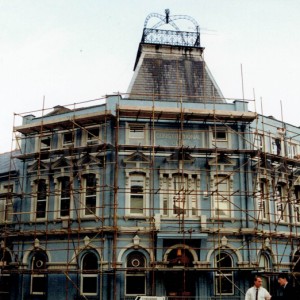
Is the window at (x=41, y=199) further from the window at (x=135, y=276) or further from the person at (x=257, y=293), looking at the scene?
the person at (x=257, y=293)

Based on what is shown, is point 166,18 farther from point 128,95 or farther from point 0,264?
point 0,264

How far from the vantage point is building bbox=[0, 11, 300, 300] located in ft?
81.6

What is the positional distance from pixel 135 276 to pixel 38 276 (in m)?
5.40

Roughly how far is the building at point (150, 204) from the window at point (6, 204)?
251 mm

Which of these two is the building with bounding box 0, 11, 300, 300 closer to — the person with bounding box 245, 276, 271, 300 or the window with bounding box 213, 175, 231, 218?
the window with bounding box 213, 175, 231, 218

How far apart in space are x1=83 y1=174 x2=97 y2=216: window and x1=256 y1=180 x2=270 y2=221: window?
8471 millimetres

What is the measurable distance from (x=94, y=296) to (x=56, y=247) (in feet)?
10.6

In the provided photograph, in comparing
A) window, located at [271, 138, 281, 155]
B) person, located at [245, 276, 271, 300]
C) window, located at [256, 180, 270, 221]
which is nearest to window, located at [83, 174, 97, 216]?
window, located at [256, 180, 270, 221]

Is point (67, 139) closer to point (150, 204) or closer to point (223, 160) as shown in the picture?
point (150, 204)

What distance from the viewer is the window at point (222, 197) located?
26.0m

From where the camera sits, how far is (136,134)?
26.9 m

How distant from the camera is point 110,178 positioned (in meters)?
26.0

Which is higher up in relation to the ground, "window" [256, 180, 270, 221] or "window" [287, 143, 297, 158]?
"window" [287, 143, 297, 158]

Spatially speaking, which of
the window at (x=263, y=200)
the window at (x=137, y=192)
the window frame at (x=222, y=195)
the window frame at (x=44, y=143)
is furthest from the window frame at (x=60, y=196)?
the window at (x=263, y=200)
